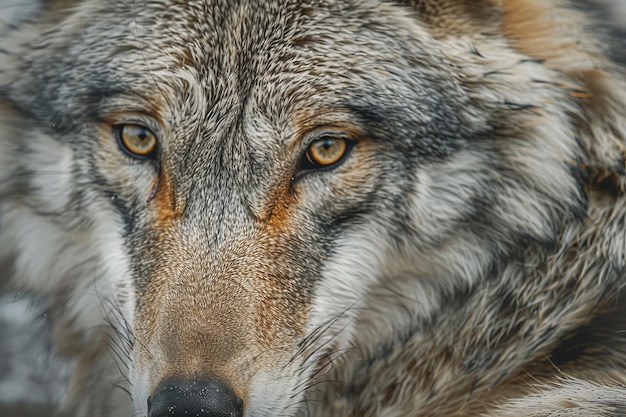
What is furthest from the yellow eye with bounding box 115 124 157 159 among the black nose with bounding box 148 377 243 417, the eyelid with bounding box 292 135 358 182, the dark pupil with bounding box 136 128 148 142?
the black nose with bounding box 148 377 243 417

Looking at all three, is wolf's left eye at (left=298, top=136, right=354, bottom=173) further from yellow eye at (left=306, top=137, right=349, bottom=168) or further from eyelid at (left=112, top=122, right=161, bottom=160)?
eyelid at (left=112, top=122, right=161, bottom=160)

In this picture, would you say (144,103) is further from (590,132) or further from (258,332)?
(590,132)

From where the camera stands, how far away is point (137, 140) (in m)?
2.59

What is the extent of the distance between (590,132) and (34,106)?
5.58 feet

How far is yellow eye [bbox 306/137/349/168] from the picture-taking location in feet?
8.12

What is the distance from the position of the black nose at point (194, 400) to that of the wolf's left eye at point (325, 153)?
0.68 meters

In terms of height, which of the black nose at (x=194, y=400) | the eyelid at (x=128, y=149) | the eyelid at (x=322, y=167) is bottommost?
the black nose at (x=194, y=400)

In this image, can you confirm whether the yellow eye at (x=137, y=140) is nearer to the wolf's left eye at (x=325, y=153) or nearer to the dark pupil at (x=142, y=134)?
the dark pupil at (x=142, y=134)

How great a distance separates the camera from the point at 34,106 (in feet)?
9.11

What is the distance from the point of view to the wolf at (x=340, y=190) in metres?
2.41

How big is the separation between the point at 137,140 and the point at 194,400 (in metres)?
0.84

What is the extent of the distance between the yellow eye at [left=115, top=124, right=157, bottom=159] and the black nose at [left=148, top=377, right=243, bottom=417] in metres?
0.73

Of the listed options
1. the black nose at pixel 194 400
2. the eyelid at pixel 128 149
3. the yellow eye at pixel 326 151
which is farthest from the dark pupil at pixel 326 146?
the black nose at pixel 194 400

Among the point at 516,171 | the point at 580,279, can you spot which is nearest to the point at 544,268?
the point at 580,279
